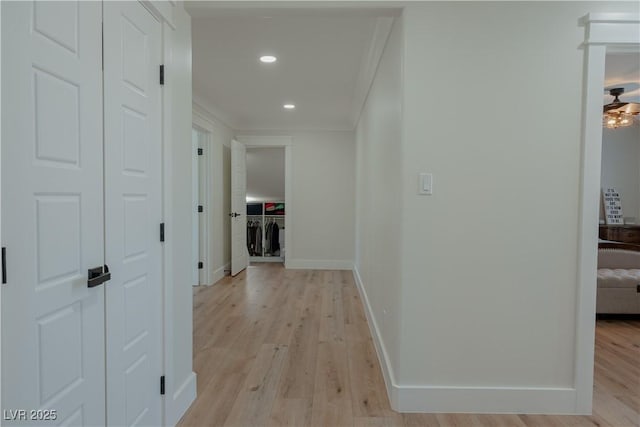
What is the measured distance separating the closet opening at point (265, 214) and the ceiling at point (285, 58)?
2.40 meters

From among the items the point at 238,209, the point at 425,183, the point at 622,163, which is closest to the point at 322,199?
the point at 238,209

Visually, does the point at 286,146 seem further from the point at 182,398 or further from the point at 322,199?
the point at 182,398

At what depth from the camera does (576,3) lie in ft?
6.31

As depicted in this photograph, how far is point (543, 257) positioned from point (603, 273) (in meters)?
2.28

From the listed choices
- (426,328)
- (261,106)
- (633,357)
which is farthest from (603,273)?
(261,106)

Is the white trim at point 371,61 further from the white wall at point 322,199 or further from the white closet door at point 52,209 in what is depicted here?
the white closet door at point 52,209

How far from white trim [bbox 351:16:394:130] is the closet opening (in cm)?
332

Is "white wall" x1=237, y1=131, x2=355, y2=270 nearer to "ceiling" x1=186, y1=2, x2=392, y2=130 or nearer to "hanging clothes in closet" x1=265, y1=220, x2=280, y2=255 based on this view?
"ceiling" x1=186, y1=2, x2=392, y2=130

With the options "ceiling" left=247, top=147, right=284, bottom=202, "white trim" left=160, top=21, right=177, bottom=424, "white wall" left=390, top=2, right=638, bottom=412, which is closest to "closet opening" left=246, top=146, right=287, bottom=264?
"ceiling" left=247, top=147, right=284, bottom=202

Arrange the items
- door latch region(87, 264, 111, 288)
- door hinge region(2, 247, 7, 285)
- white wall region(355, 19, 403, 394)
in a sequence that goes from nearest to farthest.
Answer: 1. door hinge region(2, 247, 7, 285)
2. door latch region(87, 264, 111, 288)
3. white wall region(355, 19, 403, 394)

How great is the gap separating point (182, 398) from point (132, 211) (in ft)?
3.67

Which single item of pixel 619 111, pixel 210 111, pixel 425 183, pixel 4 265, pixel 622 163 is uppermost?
pixel 210 111

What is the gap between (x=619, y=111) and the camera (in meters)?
4.07

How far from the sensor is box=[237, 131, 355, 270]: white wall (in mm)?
6066
